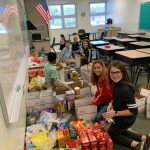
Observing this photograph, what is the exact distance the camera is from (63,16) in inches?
440

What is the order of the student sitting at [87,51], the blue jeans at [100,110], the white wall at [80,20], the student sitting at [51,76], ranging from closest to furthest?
the blue jeans at [100,110]
the student sitting at [51,76]
the student sitting at [87,51]
the white wall at [80,20]

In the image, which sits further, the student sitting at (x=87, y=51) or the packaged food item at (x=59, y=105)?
the student sitting at (x=87, y=51)

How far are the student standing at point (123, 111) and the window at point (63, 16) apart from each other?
32.6 ft

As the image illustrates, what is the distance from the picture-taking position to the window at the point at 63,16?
1102 centimetres

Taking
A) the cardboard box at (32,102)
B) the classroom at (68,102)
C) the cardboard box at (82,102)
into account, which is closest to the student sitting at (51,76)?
the classroom at (68,102)

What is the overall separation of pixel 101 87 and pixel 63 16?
9446 mm

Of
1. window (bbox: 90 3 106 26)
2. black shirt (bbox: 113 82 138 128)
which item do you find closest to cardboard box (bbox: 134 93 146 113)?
black shirt (bbox: 113 82 138 128)

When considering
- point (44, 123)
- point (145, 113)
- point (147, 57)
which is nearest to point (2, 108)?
point (44, 123)

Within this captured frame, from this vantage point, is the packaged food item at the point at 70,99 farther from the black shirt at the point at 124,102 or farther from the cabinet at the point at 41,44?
the cabinet at the point at 41,44

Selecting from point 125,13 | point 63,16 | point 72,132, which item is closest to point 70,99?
point 72,132

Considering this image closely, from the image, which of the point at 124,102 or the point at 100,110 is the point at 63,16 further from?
the point at 124,102

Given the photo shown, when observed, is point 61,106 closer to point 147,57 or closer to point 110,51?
point 147,57

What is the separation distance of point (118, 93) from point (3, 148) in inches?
47.4

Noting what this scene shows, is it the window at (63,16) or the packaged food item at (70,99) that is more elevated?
the window at (63,16)
